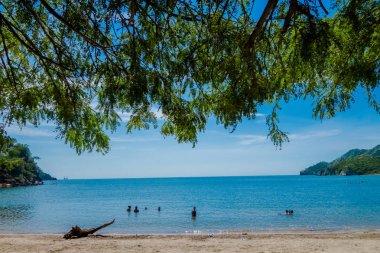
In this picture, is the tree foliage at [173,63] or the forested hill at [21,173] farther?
the forested hill at [21,173]

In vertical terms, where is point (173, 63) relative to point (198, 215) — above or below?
above

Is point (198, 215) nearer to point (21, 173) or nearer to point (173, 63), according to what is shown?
point (173, 63)

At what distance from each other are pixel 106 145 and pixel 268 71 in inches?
105

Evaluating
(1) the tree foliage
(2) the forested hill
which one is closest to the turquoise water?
(1) the tree foliage

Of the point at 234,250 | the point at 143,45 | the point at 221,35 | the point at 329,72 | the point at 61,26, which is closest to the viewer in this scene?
the point at 221,35

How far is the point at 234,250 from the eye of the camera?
1224 cm

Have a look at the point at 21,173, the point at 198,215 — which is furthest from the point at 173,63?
the point at 21,173

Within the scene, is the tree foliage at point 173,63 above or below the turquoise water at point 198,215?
above

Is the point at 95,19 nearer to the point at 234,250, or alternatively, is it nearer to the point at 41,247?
the point at 234,250

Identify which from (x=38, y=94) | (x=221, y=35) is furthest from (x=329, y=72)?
(x=38, y=94)

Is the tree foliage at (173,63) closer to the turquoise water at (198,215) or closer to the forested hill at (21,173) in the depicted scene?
the turquoise water at (198,215)

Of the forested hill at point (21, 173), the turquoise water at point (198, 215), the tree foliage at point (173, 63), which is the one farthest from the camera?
the forested hill at point (21, 173)

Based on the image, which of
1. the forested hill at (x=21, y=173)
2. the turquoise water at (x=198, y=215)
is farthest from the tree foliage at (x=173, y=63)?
the forested hill at (x=21, y=173)

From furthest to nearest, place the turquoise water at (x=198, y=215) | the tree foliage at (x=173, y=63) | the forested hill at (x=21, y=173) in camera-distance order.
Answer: the forested hill at (x=21, y=173), the turquoise water at (x=198, y=215), the tree foliage at (x=173, y=63)
